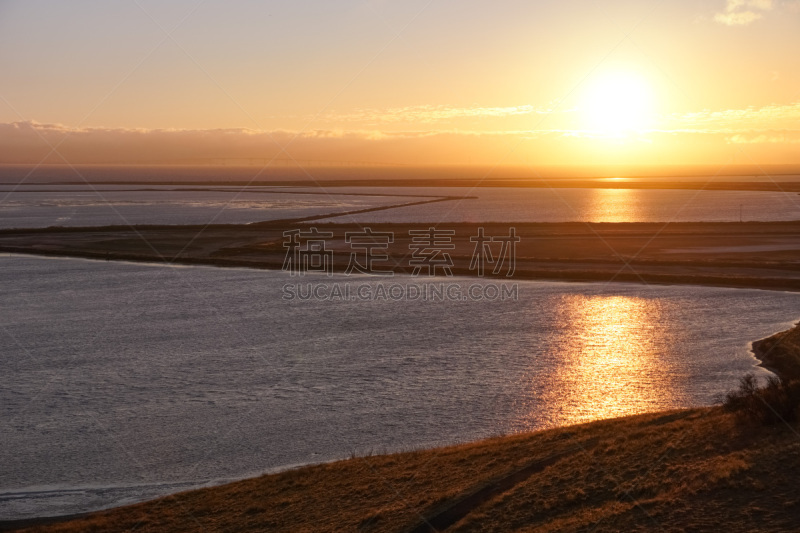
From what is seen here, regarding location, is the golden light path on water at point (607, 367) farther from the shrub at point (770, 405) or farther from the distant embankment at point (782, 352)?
the shrub at point (770, 405)

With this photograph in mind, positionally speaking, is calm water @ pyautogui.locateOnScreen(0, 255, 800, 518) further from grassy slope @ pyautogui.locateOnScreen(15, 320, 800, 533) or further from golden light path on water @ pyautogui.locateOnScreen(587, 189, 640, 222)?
golden light path on water @ pyautogui.locateOnScreen(587, 189, 640, 222)

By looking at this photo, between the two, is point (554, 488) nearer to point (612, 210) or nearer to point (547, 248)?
point (547, 248)

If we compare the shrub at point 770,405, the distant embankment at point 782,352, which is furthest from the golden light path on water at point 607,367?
the shrub at point 770,405

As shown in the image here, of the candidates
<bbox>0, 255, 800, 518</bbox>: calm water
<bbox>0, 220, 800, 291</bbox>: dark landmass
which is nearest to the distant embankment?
<bbox>0, 255, 800, 518</bbox>: calm water

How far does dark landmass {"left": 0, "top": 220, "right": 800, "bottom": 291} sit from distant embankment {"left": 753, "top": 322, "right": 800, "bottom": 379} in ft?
40.9

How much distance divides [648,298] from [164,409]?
2219 centimetres

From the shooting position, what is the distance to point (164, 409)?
1872cm

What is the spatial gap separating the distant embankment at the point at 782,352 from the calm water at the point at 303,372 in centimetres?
51

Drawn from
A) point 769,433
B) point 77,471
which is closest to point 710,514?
point 769,433

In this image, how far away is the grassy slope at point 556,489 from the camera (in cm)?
1046

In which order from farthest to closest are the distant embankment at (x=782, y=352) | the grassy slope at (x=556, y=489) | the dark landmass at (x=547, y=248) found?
the dark landmass at (x=547, y=248) → the distant embankment at (x=782, y=352) → the grassy slope at (x=556, y=489)

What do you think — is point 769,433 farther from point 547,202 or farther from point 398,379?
point 547,202

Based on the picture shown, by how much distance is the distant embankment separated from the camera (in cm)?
2162

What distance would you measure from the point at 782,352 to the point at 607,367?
514cm
